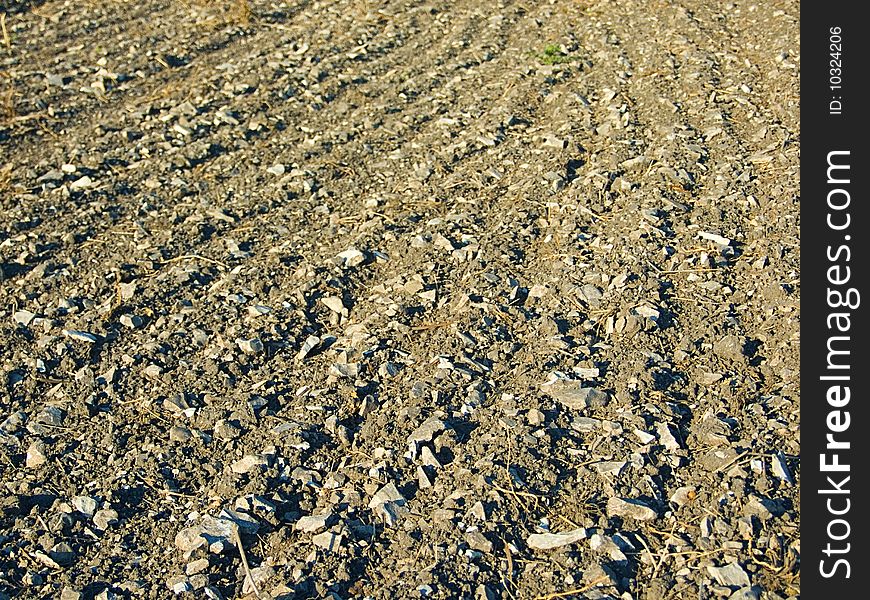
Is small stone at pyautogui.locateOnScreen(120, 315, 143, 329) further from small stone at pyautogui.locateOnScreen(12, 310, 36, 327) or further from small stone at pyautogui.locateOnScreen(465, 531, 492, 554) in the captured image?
small stone at pyautogui.locateOnScreen(465, 531, 492, 554)

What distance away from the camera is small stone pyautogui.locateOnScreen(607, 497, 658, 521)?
2885 mm

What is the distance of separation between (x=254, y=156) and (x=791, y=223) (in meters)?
2.91

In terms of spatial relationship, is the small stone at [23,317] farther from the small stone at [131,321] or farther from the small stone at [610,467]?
the small stone at [610,467]

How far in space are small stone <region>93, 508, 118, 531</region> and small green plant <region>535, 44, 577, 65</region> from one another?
4253 millimetres

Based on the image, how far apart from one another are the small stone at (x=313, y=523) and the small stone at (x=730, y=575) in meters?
1.15

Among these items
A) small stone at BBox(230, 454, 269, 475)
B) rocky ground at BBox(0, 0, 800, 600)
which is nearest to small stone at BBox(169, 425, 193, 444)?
rocky ground at BBox(0, 0, 800, 600)

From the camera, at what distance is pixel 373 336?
149 inches

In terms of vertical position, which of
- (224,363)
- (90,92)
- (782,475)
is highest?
(90,92)

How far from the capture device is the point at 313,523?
9.71 feet

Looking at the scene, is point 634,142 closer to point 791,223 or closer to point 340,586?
point 791,223

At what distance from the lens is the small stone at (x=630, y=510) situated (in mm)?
2885

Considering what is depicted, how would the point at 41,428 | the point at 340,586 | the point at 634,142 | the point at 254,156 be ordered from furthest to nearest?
the point at 254,156 → the point at 634,142 → the point at 41,428 → the point at 340,586

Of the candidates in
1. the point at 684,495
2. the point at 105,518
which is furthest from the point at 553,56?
the point at 105,518

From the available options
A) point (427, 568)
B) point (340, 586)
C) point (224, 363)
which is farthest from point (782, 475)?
point (224, 363)
